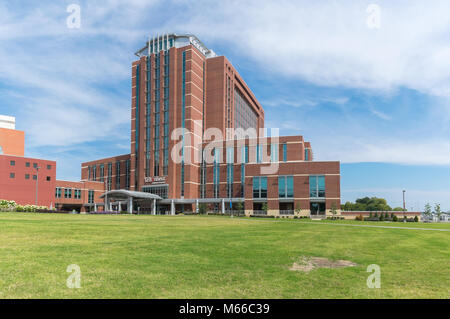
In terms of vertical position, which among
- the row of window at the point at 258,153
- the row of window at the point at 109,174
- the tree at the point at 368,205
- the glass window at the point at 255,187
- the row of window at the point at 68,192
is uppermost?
the row of window at the point at 258,153

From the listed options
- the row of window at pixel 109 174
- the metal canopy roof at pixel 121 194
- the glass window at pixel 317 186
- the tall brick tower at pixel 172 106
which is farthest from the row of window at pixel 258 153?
the row of window at pixel 109 174

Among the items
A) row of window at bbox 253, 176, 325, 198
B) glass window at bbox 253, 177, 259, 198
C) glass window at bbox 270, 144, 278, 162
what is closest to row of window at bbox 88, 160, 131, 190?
glass window at bbox 270, 144, 278, 162

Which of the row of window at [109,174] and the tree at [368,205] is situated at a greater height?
the row of window at [109,174]

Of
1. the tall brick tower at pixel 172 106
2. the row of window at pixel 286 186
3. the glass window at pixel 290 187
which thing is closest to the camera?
the row of window at pixel 286 186

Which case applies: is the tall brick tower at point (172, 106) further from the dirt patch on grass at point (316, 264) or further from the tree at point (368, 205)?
the tree at point (368, 205)

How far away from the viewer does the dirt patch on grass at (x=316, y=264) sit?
1059 cm

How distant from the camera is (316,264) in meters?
11.3

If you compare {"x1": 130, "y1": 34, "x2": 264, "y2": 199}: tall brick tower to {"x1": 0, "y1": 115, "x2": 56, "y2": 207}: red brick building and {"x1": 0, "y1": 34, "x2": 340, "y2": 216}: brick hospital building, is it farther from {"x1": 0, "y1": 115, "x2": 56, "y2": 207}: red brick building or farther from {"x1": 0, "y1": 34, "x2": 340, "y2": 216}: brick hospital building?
{"x1": 0, "y1": 115, "x2": 56, "y2": 207}: red brick building

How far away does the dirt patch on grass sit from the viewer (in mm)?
10586

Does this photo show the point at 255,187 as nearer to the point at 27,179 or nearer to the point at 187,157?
the point at 187,157

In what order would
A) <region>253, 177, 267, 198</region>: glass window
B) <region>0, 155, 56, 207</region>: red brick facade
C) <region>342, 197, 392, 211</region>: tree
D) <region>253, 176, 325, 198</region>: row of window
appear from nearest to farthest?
<region>253, 176, 325, 198</region>: row of window
<region>253, 177, 267, 198</region>: glass window
<region>0, 155, 56, 207</region>: red brick facade
<region>342, 197, 392, 211</region>: tree

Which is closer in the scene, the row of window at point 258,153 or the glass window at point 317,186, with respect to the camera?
the glass window at point 317,186
